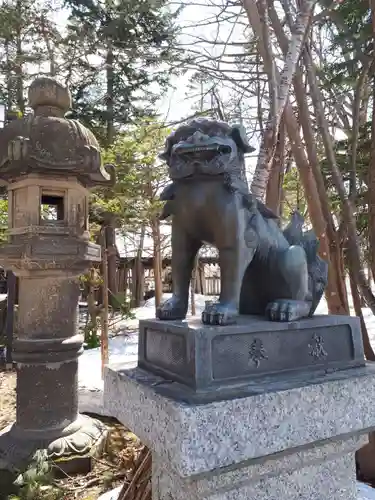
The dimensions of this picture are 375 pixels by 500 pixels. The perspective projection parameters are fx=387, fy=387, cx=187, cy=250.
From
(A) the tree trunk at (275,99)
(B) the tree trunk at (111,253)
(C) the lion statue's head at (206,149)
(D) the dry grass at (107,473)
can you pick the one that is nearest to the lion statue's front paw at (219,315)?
(C) the lion statue's head at (206,149)

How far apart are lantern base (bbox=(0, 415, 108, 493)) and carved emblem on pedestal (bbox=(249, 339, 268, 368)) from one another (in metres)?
2.49

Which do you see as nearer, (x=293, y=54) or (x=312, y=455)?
(x=312, y=455)

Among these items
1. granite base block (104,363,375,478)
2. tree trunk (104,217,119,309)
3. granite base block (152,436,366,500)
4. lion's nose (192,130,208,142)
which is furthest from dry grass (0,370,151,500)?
tree trunk (104,217,119,309)

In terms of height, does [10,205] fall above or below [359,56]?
below

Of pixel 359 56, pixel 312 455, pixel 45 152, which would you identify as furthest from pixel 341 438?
pixel 359 56

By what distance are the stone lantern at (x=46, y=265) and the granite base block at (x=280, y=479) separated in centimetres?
218

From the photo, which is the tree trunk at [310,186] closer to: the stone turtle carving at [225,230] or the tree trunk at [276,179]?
the tree trunk at [276,179]

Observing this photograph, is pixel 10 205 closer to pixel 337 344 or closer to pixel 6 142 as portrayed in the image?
pixel 6 142

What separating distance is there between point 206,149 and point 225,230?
10.8 inches

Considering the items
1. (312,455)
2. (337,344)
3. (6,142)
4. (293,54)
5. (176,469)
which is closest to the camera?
(176,469)

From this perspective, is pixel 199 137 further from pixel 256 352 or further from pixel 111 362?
pixel 111 362

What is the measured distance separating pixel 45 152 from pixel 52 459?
2501 mm

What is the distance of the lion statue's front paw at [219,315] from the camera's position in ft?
4.08

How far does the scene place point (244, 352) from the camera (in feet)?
4.02
